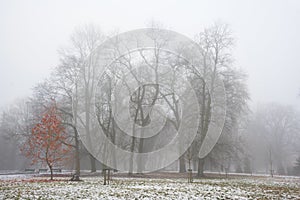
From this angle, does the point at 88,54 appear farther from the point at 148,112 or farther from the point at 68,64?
the point at 148,112

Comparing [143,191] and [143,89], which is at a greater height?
[143,89]

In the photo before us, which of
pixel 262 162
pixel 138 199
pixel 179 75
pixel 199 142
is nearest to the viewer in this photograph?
pixel 138 199

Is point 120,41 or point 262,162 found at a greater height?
point 120,41

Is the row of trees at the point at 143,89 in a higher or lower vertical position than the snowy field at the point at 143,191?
higher

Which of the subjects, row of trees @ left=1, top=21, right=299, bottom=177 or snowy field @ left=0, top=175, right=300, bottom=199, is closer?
snowy field @ left=0, top=175, right=300, bottom=199

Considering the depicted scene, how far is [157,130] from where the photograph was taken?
3328 cm

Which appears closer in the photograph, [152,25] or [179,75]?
[179,75]

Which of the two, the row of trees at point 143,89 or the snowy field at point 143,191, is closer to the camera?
the snowy field at point 143,191

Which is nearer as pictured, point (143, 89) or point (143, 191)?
point (143, 191)

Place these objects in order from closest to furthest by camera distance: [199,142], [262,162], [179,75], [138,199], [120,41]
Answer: [138,199] → [199,142] → [179,75] → [120,41] → [262,162]

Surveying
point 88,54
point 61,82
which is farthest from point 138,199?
point 88,54

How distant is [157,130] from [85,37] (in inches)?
513

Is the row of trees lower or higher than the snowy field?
higher

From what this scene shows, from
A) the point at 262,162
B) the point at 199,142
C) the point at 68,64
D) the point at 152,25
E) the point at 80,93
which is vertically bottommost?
the point at 262,162
